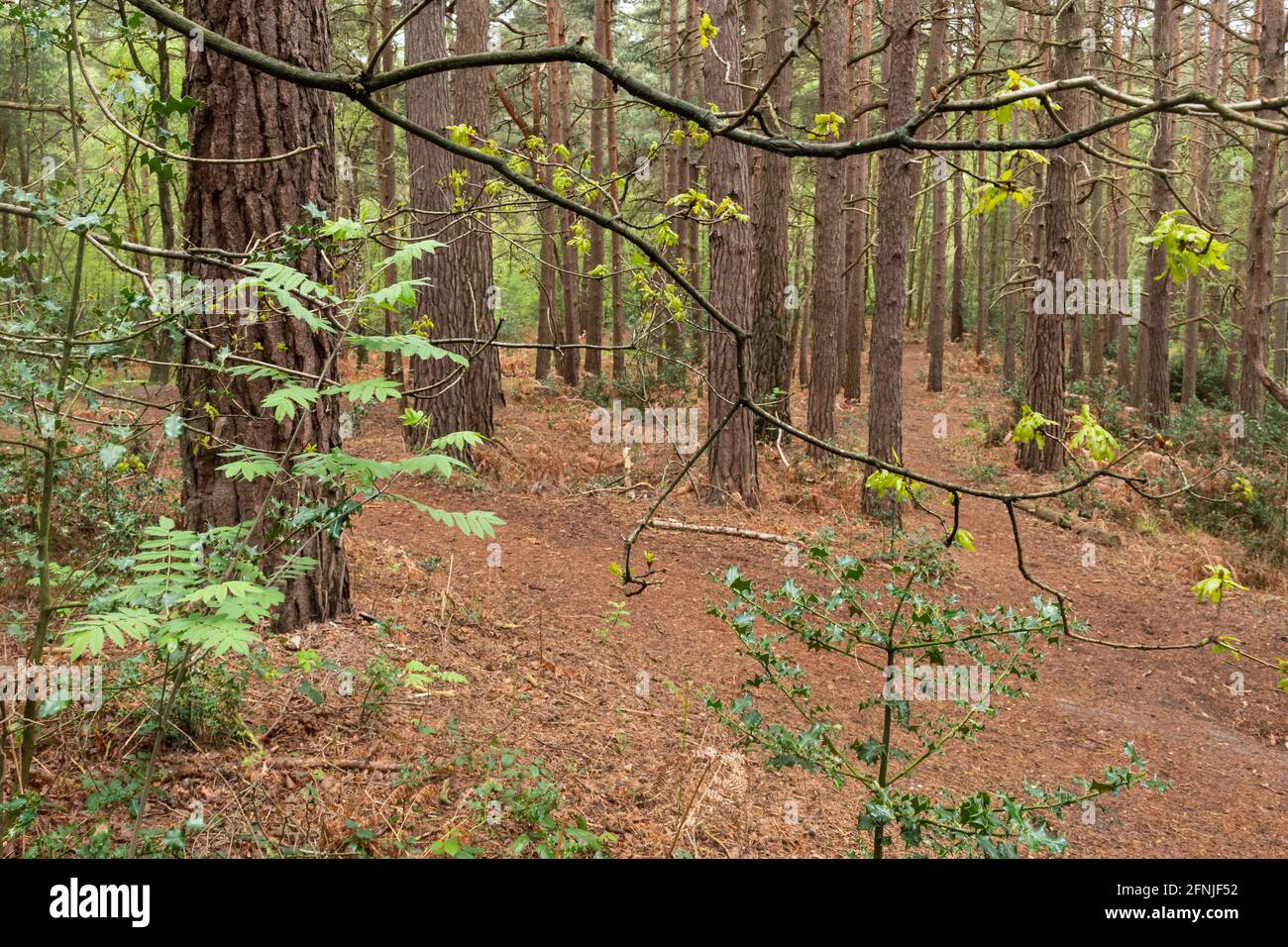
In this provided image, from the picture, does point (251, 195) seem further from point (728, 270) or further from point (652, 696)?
point (728, 270)

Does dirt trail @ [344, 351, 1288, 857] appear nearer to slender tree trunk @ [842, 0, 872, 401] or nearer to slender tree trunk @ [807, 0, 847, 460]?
slender tree trunk @ [807, 0, 847, 460]

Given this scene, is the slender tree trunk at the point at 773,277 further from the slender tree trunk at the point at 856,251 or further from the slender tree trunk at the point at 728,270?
the slender tree trunk at the point at 856,251

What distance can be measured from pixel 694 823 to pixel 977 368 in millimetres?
26470

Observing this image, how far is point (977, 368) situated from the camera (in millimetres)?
28094

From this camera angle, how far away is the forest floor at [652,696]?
4043 millimetres

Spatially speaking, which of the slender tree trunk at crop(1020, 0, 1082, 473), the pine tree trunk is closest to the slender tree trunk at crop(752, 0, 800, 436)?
the slender tree trunk at crop(1020, 0, 1082, 473)

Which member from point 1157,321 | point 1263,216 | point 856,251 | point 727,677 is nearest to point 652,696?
point 727,677

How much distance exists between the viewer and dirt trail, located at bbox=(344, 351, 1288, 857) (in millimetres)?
5016

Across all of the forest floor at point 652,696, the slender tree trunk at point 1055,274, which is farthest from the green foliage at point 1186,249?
the slender tree trunk at point 1055,274

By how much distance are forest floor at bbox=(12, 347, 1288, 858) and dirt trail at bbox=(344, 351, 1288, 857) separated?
2cm

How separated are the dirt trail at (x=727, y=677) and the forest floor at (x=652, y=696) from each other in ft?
0.08

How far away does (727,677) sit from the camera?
263 inches

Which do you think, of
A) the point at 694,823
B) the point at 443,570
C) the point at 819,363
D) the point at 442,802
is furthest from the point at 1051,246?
the point at 442,802

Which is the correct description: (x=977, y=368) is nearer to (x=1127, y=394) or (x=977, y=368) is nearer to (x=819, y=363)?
(x=1127, y=394)
